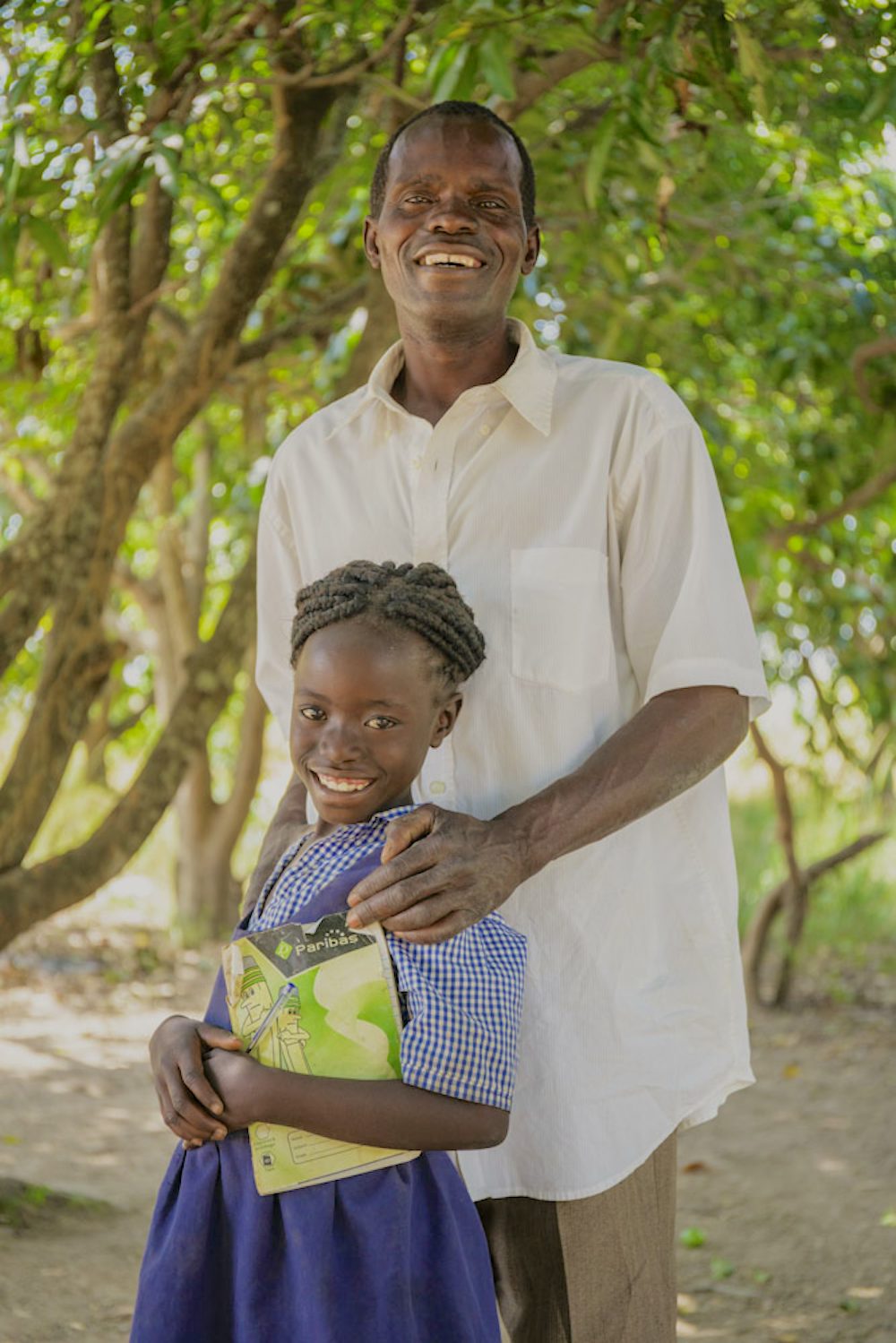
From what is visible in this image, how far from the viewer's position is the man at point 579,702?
6.34 feet

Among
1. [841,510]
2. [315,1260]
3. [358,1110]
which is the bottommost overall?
[841,510]

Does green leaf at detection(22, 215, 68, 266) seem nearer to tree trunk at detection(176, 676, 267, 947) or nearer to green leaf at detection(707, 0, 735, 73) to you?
green leaf at detection(707, 0, 735, 73)

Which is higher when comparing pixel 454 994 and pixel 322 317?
pixel 322 317

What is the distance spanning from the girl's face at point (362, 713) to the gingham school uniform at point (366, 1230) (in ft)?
0.30

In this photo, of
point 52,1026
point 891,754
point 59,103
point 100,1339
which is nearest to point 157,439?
point 59,103

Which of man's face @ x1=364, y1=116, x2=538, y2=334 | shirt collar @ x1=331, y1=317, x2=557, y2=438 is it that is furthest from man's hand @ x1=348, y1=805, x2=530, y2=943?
man's face @ x1=364, y1=116, x2=538, y2=334

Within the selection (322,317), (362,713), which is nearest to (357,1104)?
(362,713)

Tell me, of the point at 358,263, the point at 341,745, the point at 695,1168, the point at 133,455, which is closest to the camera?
the point at 341,745

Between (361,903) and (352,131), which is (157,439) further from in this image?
(361,903)

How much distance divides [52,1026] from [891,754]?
12.6 feet

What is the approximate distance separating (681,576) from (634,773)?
28 cm

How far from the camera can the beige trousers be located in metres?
1.96

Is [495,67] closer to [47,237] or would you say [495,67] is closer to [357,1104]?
[47,237]

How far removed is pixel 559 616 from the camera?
1.98m
